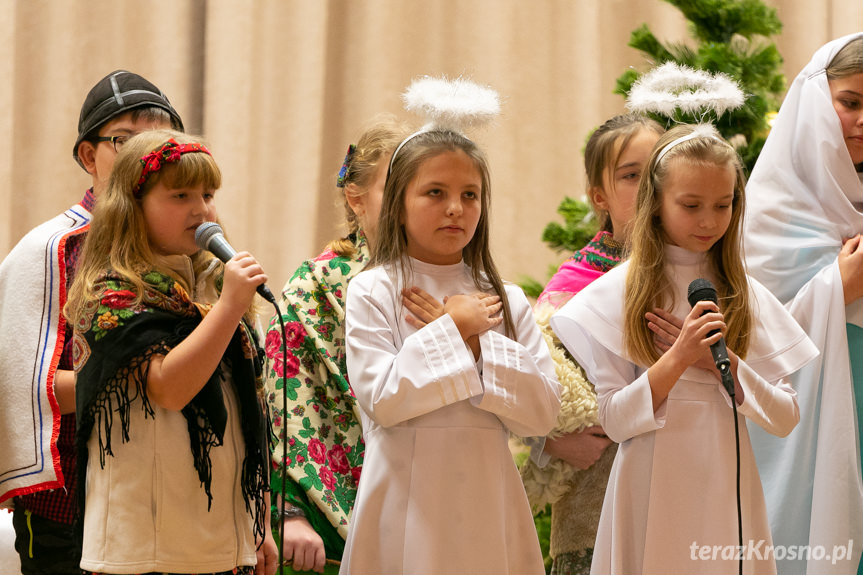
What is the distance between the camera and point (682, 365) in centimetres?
197

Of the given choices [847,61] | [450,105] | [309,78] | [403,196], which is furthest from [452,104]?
[309,78]

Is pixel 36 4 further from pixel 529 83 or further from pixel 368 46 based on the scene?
pixel 529 83

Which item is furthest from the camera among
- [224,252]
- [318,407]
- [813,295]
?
[813,295]

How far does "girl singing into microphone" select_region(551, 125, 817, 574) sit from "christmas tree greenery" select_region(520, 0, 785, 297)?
90cm

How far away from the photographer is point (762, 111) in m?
3.02

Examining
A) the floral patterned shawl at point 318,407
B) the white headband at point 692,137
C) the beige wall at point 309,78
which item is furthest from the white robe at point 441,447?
the beige wall at point 309,78

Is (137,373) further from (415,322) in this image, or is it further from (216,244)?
(415,322)

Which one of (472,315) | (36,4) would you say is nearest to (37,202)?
(36,4)

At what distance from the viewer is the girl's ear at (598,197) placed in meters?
2.65

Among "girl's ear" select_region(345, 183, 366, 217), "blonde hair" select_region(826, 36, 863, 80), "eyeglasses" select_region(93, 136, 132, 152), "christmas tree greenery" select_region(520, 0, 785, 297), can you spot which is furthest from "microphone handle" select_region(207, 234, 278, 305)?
"blonde hair" select_region(826, 36, 863, 80)

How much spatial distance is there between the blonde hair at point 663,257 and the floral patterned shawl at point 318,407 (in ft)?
2.17

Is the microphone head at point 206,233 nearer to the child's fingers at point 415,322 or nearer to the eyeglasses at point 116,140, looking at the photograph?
the child's fingers at point 415,322

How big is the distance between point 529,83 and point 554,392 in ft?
8.45

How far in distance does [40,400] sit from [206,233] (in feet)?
1.82
